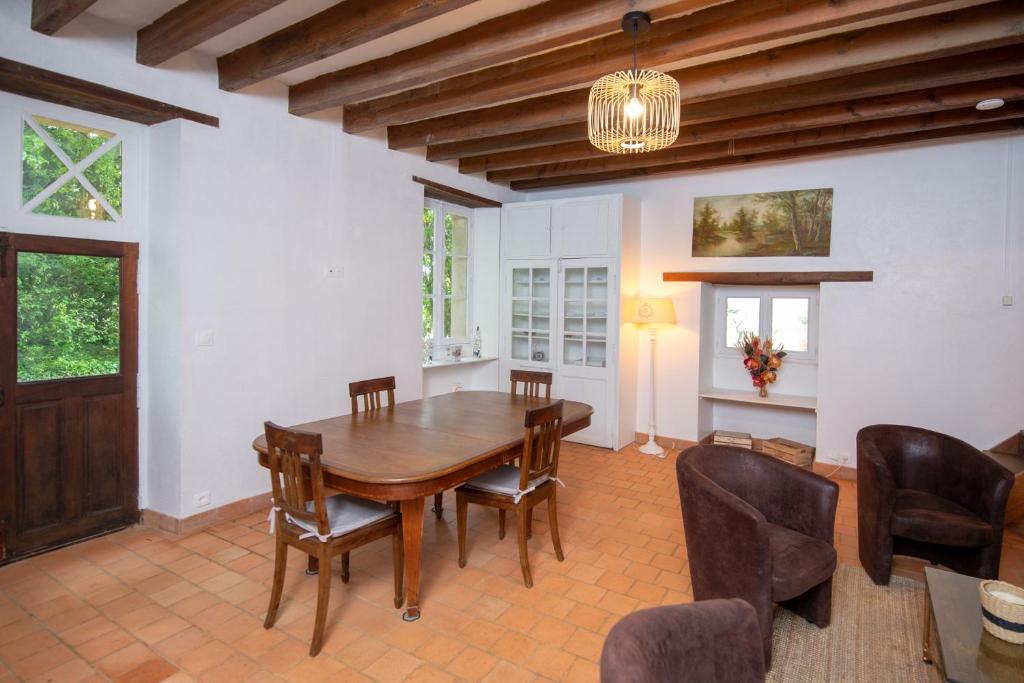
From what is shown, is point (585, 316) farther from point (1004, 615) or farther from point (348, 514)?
point (1004, 615)

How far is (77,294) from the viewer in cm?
328

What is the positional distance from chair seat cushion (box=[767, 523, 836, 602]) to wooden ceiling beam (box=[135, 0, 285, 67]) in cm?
322

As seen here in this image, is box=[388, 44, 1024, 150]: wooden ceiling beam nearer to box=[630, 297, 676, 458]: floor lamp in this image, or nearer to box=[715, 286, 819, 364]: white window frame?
box=[630, 297, 676, 458]: floor lamp

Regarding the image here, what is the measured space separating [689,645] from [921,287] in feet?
14.8

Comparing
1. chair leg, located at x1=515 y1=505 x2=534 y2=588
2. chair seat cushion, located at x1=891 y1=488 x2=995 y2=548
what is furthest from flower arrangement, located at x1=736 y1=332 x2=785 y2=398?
chair leg, located at x1=515 y1=505 x2=534 y2=588

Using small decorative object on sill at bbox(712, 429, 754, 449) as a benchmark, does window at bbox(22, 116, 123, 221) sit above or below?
above

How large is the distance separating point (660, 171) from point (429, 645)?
183 inches

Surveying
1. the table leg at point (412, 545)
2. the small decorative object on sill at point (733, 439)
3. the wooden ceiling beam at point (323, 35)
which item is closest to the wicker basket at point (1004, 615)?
the table leg at point (412, 545)

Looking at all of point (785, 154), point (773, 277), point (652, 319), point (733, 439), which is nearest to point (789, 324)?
point (773, 277)

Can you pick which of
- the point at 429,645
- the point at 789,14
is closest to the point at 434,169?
the point at 789,14

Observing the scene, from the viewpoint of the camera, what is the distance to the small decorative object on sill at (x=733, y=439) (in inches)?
216

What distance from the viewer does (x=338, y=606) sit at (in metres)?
2.74

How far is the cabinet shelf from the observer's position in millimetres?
5082

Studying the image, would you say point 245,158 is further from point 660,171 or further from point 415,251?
point 660,171
